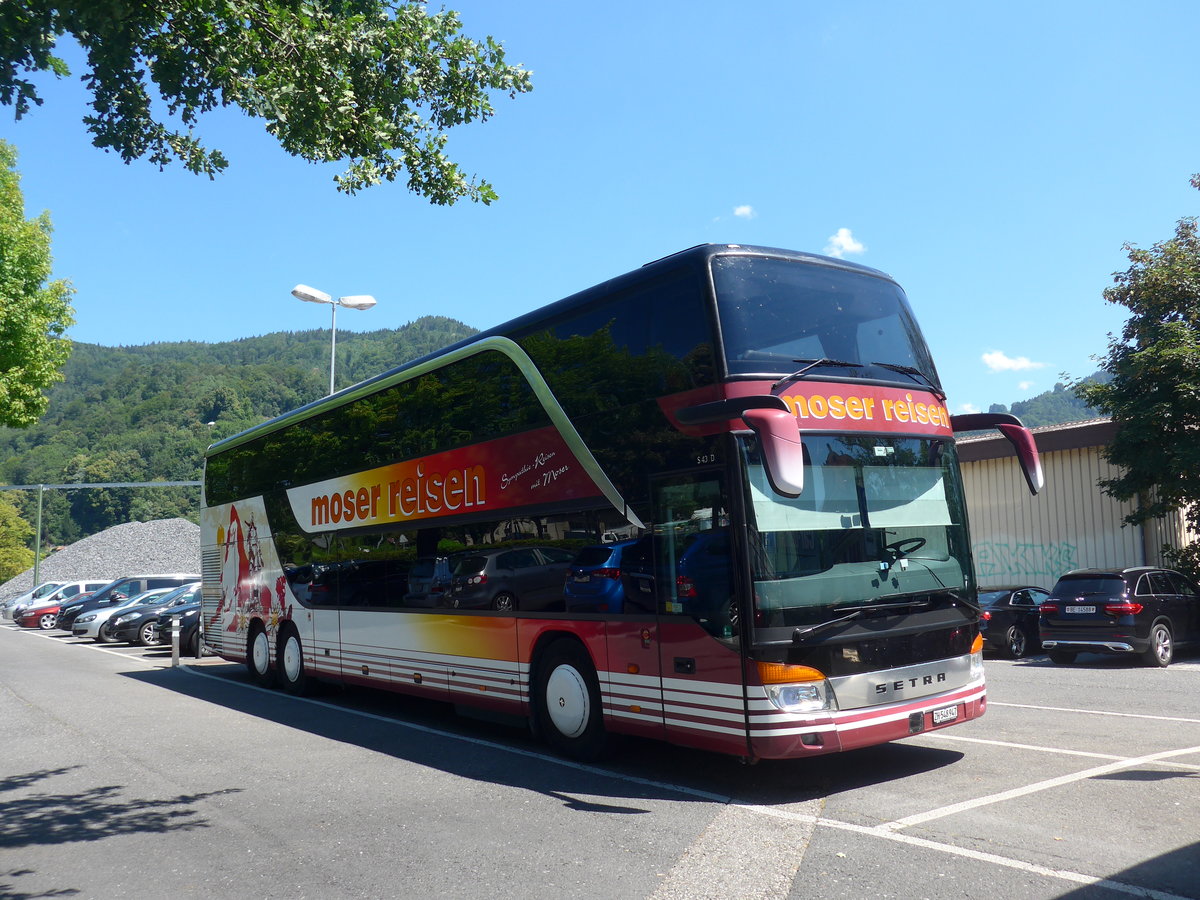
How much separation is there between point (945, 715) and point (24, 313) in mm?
23127

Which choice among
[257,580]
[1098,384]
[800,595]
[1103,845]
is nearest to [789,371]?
[800,595]

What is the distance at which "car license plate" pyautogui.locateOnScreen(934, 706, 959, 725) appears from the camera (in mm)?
7770

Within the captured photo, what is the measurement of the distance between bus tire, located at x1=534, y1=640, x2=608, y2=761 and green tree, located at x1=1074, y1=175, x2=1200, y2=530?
14.5m

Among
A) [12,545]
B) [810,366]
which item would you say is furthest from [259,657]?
[12,545]

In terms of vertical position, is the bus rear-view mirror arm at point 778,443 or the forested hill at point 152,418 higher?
the forested hill at point 152,418

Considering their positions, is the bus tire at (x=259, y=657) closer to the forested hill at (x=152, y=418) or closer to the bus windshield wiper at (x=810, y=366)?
the bus windshield wiper at (x=810, y=366)

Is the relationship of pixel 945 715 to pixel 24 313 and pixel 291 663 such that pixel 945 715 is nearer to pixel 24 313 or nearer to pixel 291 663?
pixel 291 663

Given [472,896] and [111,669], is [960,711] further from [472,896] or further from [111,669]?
[111,669]

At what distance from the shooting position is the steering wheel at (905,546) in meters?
7.70

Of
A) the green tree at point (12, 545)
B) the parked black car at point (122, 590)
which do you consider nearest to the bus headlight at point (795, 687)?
the parked black car at point (122, 590)

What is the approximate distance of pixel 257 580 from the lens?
16016 mm

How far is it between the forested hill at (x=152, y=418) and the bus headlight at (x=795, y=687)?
7263 centimetres

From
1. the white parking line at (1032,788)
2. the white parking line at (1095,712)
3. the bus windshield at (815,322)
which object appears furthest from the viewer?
the white parking line at (1095,712)

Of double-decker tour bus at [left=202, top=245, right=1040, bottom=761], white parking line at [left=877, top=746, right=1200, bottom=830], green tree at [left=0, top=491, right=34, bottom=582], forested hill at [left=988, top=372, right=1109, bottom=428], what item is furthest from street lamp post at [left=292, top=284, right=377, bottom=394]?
green tree at [left=0, top=491, right=34, bottom=582]
